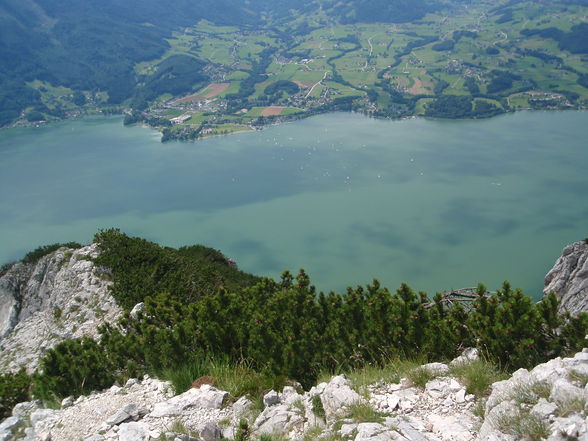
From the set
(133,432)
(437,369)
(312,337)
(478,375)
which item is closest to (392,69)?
(312,337)

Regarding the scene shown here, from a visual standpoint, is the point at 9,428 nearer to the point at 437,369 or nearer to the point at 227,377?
the point at 227,377

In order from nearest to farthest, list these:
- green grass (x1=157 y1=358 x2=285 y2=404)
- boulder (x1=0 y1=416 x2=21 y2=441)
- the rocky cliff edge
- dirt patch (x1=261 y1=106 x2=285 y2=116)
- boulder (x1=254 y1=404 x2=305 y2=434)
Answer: boulder (x1=254 y1=404 x2=305 y2=434), green grass (x1=157 y1=358 x2=285 y2=404), boulder (x1=0 y1=416 x2=21 y2=441), the rocky cliff edge, dirt patch (x1=261 y1=106 x2=285 y2=116)

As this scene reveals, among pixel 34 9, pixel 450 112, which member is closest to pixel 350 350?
pixel 450 112

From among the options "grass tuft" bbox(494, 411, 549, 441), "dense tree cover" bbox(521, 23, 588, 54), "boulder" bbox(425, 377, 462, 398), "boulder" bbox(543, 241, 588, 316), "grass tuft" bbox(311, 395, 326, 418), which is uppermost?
"dense tree cover" bbox(521, 23, 588, 54)

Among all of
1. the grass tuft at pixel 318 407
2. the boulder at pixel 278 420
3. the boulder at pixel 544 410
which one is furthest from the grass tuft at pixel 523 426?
the boulder at pixel 278 420

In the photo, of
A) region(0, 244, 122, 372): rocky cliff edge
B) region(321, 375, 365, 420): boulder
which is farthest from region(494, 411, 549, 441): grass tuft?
region(0, 244, 122, 372): rocky cliff edge

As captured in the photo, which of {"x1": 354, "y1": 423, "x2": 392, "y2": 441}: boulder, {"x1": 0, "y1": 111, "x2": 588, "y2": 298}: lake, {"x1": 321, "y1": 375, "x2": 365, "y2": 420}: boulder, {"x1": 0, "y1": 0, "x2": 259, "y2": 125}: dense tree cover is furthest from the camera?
{"x1": 0, "y1": 0, "x2": 259, "y2": 125}: dense tree cover

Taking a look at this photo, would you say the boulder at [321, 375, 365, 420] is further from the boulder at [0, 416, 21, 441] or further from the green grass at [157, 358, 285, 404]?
the boulder at [0, 416, 21, 441]

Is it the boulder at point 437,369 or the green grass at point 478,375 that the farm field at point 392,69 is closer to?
the boulder at point 437,369
